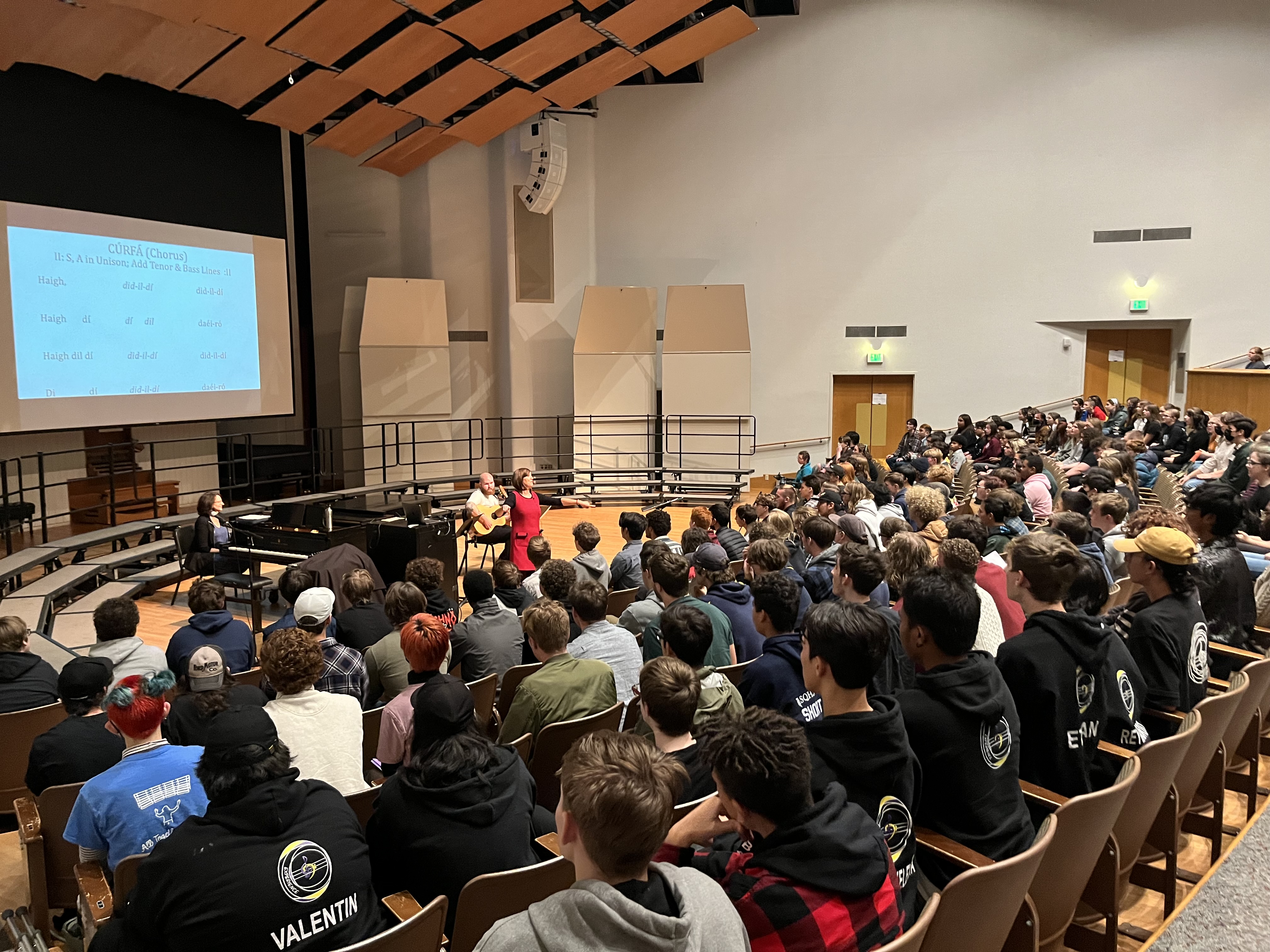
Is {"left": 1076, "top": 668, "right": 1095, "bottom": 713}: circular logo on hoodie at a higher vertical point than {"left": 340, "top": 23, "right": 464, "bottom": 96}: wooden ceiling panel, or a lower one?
lower

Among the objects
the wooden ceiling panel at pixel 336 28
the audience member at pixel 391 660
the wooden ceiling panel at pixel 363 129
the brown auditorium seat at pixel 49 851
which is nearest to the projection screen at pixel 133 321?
the wooden ceiling panel at pixel 363 129

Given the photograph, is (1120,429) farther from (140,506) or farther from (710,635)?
(140,506)

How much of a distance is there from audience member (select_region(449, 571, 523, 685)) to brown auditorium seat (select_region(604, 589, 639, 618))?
4.57ft

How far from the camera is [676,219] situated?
52.6ft

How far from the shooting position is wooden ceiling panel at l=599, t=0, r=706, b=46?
1089 cm

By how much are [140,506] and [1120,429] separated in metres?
12.4

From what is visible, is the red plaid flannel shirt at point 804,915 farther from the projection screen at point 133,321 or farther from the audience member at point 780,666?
the projection screen at point 133,321

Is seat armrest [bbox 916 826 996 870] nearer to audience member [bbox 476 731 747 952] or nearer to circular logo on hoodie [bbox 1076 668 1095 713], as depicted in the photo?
circular logo on hoodie [bbox 1076 668 1095 713]

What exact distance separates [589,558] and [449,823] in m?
3.44

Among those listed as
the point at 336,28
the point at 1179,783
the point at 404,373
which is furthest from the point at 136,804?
the point at 404,373

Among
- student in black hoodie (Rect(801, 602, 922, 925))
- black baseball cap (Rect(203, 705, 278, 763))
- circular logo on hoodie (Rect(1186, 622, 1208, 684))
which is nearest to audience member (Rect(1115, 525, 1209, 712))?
circular logo on hoodie (Rect(1186, 622, 1208, 684))

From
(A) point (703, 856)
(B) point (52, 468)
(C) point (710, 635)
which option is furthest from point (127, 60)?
(A) point (703, 856)

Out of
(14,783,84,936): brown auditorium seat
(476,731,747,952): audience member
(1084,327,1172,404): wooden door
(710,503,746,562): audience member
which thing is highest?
(1084,327,1172,404): wooden door

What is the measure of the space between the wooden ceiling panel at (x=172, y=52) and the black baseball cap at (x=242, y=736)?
29.6 ft
